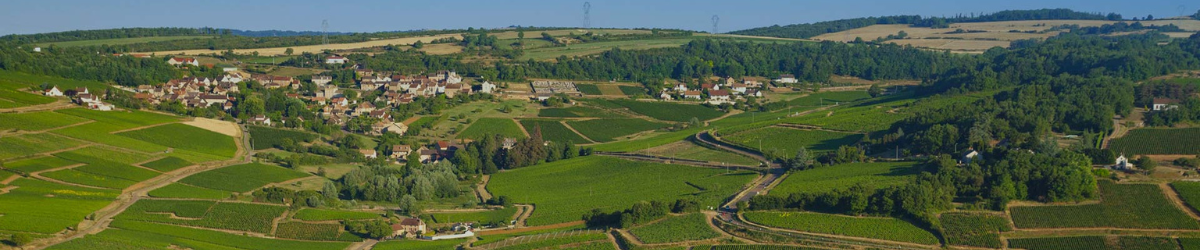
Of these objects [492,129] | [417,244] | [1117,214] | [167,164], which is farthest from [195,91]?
[1117,214]

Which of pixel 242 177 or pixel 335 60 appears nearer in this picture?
pixel 242 177

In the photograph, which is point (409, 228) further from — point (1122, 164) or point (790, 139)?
point (1122, 164)

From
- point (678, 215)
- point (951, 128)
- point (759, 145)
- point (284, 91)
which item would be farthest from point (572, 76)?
point (678, 215)

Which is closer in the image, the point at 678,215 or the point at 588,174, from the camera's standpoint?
the point at 678,215

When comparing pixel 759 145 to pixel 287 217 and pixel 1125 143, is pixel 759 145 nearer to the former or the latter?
pixel 1125 143

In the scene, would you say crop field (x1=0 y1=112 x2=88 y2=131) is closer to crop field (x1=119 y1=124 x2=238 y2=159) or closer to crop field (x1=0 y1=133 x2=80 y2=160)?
crop field (x1=0 y1=133 x2=80 y2=160)
